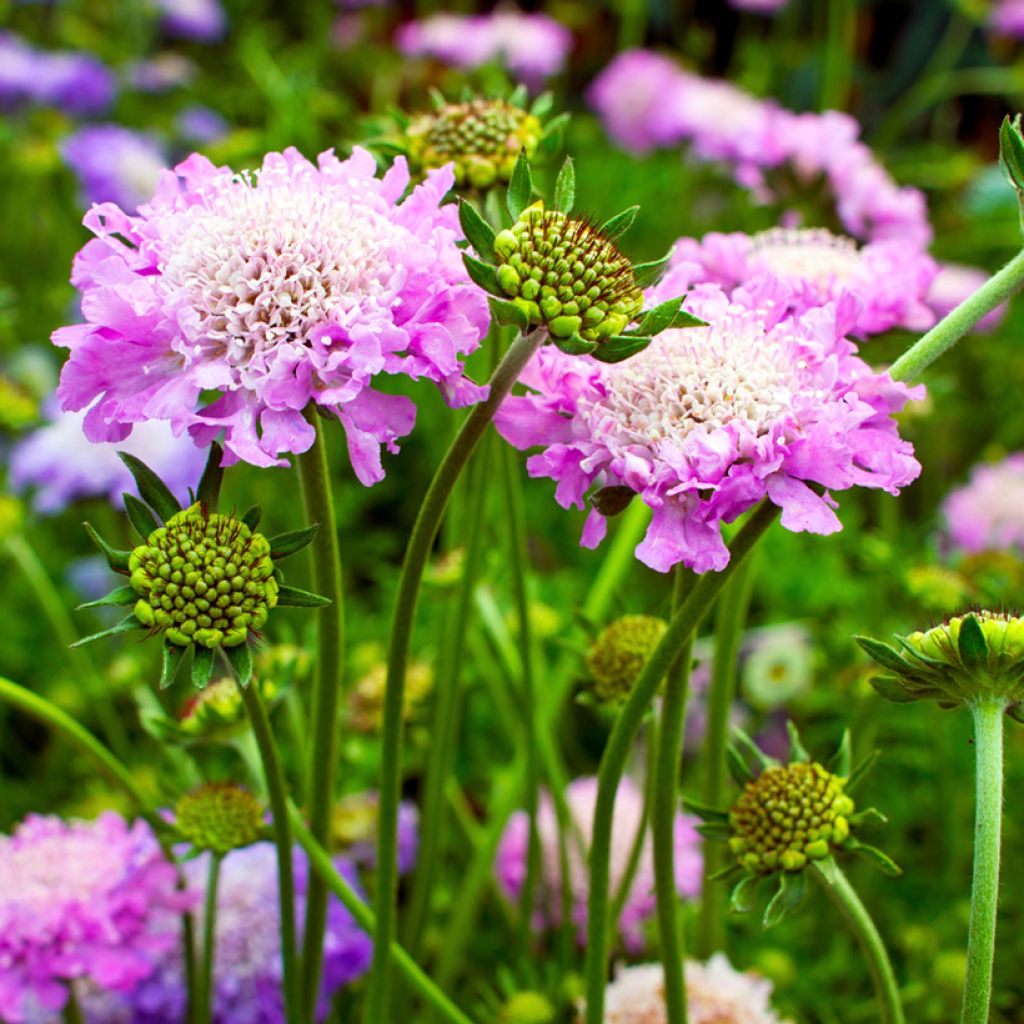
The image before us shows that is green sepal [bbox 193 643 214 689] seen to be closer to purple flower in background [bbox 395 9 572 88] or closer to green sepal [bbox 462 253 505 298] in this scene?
green sepal [bbox 462 253 505 298]

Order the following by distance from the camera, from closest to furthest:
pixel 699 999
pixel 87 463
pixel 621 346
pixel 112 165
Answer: pixel 621 346 < pixel 699 999 < pixel 87 463 < pixel 112 165

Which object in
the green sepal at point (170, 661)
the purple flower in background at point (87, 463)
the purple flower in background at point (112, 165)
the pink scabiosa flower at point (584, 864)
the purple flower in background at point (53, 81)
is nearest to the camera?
the green sepal at point (170, 661)

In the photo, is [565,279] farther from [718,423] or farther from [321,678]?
[321,678]

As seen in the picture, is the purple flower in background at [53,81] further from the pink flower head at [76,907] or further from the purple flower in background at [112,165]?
the pink flower head at [76,907]

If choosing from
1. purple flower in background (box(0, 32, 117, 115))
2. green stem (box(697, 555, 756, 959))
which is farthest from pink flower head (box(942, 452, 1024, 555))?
purple flower in background (box(0, 32, 117, 115))

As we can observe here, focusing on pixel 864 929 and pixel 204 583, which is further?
pixel 864 929

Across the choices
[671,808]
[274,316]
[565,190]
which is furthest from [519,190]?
[671,808]

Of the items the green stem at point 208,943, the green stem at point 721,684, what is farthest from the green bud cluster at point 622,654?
the green stem at point 208,943

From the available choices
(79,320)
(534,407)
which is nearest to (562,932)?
(534,407)
